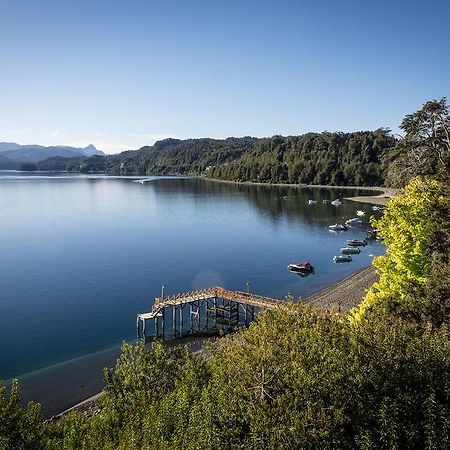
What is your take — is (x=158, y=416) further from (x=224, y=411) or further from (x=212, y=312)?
(x=212, y=312)

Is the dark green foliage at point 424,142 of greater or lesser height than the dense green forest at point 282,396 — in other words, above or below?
above

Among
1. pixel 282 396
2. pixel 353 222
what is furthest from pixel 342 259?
pixel 282 396

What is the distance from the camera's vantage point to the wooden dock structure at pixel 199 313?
171 ft

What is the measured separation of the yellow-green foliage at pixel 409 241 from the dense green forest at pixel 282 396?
266 inches

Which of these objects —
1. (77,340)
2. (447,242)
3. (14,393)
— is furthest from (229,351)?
(77,340)

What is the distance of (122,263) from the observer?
79.8m

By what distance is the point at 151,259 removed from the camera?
274 feet

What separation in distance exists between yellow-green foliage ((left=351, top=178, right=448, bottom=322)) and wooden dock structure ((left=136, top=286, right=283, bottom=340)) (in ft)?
56.5

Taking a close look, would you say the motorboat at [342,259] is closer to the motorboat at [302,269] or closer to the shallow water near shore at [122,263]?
the shallow water near shore at [122,263]

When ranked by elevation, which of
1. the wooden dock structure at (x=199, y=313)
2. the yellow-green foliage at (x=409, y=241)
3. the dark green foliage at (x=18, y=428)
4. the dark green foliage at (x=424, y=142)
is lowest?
the wooden dock structure at (x=199, y=313)

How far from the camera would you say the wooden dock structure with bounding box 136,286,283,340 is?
171 feet

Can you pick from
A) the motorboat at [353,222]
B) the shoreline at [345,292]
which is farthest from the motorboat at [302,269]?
the motorboat at [353,222]

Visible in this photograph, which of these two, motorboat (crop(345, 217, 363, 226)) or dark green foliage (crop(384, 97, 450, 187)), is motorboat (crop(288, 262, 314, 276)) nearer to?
dark green foliage (crop(384, 97, 450, 187))

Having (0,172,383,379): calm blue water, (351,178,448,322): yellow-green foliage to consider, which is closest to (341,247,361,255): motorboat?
(0,172,383,379): calm blue water
